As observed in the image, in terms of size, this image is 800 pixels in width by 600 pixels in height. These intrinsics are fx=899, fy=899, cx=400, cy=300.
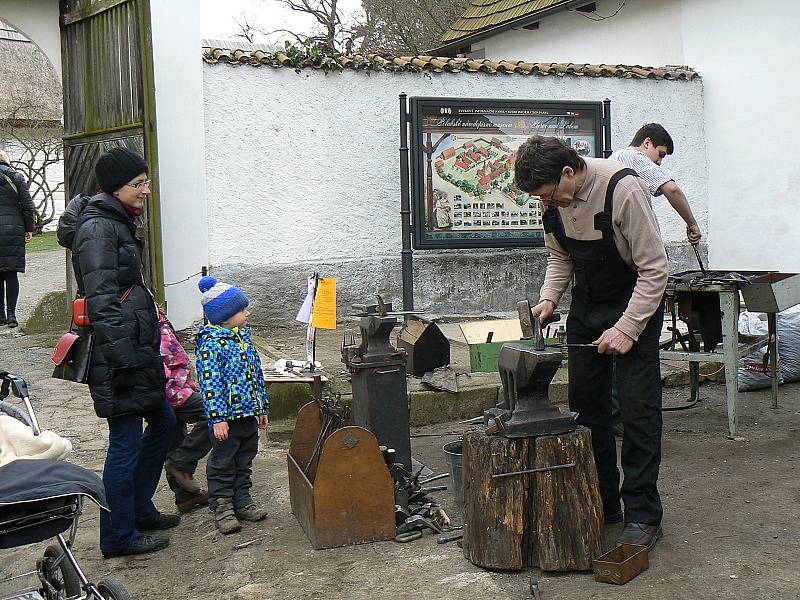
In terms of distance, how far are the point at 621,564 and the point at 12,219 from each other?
8.03 meters

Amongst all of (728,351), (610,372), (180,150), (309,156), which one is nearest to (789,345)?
(728,351)

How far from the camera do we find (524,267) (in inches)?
392

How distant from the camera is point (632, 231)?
382cm

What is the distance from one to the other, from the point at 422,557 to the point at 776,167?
8033 mm

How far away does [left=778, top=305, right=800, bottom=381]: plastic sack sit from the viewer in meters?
7.32

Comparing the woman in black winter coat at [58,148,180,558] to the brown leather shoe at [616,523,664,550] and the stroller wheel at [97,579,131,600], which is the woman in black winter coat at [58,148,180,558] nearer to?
the stroller wheel at [97,579,131,600]

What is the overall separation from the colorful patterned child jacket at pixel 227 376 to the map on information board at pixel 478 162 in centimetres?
467

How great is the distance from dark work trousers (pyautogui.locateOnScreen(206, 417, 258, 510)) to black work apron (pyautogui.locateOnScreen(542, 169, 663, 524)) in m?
1.64

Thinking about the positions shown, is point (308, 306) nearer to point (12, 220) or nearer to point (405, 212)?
point (405, 212)

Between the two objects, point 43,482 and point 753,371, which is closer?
point 43,482

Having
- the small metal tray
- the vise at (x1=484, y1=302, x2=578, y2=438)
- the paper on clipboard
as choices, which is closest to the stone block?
the paper on clipboard

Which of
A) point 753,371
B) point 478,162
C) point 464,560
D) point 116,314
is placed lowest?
point 464,560

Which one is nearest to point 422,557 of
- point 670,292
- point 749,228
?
point 670,292

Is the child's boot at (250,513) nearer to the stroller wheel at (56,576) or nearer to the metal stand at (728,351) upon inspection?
the stroller wheel at (56,576)
